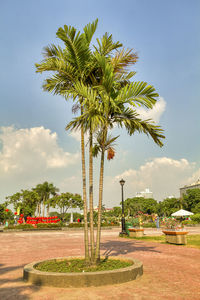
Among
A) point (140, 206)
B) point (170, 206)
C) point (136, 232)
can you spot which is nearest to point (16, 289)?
point (136, 232)

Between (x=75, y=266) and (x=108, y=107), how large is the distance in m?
4.79

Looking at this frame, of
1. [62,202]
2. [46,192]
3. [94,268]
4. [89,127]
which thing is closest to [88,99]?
[89,127]

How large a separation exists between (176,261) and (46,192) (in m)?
58.6

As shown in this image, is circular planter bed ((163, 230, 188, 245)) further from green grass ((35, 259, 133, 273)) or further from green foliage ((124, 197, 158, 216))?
green foliage ((124, 197, 158, 216))

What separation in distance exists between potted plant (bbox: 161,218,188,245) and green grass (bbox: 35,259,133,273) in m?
8.24

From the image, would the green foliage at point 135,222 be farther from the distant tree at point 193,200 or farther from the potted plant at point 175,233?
the distant tree at point 193,200

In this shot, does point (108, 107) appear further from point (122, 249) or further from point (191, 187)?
point (191, 187)

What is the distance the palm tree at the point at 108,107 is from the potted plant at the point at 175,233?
9.15m

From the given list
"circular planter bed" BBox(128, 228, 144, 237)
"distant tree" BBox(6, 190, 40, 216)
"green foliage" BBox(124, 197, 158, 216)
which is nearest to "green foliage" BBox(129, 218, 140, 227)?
"circular planter bed" BBox(128, 228, 144, 237)

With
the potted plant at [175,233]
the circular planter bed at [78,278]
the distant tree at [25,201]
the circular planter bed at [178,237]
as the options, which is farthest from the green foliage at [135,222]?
the distant tree at [25,201]

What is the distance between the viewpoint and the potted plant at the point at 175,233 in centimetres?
1497

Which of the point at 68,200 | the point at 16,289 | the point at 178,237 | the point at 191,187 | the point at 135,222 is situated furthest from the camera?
the point at 191,187

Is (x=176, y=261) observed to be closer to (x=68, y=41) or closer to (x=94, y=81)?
(x=94, y=81)

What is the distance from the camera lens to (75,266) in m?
7.30
